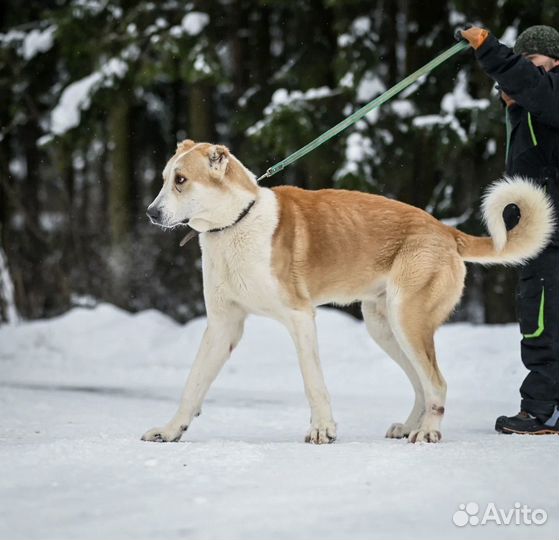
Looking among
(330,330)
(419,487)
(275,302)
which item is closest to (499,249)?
(275,302)

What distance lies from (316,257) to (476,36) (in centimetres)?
148

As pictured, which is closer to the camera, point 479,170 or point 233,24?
point 479,170

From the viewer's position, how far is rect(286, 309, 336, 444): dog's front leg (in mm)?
4570

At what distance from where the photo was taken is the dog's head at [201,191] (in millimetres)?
4629

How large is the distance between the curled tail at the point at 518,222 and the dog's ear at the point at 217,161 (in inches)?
58.2

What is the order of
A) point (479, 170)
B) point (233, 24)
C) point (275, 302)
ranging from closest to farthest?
point (275, 302) < point (479, 170) < point (233, 24)

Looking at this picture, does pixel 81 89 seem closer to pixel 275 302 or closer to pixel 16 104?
pixel 16 104

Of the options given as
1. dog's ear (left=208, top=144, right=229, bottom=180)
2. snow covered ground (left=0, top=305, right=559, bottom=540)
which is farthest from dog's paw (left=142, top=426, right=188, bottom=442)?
dog's ear (left=208, top=144, right=229, bottom=180)

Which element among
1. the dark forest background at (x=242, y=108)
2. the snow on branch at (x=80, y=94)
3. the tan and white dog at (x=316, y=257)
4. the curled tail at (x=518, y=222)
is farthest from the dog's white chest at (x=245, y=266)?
the snow on branch at (x=80, y=94)

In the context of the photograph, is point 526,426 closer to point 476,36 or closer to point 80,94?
point 476,36

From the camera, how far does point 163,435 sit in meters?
4.57

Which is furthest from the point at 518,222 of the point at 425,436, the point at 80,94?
the point at 80,94

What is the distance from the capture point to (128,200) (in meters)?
14.0

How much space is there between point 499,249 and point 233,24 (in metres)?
9.67
